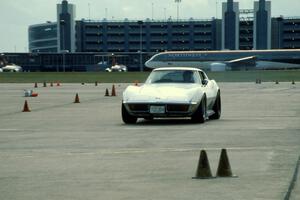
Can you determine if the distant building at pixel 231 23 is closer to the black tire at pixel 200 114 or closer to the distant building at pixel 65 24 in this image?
the distant building at pixel 65 24

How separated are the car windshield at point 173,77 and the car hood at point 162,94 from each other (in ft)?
2.21

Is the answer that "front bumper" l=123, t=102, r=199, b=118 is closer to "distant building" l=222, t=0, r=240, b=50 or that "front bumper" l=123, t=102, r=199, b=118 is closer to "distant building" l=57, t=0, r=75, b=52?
"distant building" l=222, t=0, r=240, b=50

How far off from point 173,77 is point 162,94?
1486 mm

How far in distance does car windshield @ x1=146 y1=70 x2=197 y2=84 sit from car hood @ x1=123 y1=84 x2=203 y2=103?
0.67 metres

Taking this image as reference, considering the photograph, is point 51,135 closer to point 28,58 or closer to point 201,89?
point 201,89

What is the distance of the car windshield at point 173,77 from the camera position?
18875 millimetres

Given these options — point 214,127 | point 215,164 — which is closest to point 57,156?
point 215,164

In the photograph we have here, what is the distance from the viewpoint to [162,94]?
57.7ft

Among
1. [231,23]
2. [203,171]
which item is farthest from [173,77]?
[231,23]

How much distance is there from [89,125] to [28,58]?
155601 mm

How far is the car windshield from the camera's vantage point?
18875 mm

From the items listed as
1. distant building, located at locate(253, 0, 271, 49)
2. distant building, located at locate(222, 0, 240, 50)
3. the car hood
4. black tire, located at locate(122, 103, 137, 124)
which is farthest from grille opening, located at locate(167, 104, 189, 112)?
distant building, located at locate(253, 0, 271, 49)

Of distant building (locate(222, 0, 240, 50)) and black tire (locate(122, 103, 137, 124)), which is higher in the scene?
distant building (locate(222, 0, 240, 50))

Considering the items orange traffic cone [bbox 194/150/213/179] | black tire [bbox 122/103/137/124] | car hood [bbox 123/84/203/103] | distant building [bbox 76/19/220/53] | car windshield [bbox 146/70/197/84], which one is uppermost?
distant building [bbox 76/19/220/53]
